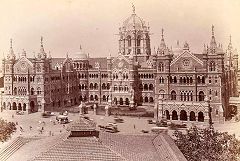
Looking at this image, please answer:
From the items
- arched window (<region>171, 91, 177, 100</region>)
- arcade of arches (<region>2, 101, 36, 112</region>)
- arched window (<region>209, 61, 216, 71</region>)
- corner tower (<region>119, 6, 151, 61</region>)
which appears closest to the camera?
arched window (<region>209, 61, 216, 71</region>)

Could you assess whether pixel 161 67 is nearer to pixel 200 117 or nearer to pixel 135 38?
pixel 200 117

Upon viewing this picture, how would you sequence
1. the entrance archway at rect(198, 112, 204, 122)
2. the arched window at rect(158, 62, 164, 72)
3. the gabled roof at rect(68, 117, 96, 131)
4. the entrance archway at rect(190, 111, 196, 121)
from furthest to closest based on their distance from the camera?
1. the arched window at rect(158, 62, 164, 72)
2. the entrance archway at rect(190, 111, 196, 121)
3. the entrance archway at rect(198, 112, 204, 122)
4. the gabled roof at rect(68, 117, 96, 131)

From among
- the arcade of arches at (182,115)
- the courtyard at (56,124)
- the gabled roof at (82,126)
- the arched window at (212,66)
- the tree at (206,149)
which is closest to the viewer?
the gabled roof at (82,126)

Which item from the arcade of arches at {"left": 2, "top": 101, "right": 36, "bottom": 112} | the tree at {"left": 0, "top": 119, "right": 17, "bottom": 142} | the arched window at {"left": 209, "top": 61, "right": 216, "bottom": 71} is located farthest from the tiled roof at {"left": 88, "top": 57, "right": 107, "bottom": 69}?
the tree at {"left": 0, "top": 119, "right": 17, "bottom": 142}

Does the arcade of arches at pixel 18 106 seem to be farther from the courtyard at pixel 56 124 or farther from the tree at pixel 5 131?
the tree at pixel 5 131

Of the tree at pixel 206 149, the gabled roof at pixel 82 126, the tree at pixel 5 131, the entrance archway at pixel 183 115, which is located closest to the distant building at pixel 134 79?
the entrance archway at pixel 183 115

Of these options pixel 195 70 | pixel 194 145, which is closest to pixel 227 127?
pixel 195 70

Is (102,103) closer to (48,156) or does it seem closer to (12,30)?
(12,30)

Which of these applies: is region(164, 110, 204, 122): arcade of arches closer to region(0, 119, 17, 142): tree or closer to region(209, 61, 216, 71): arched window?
region(209, 61, 216, 71): arched window
